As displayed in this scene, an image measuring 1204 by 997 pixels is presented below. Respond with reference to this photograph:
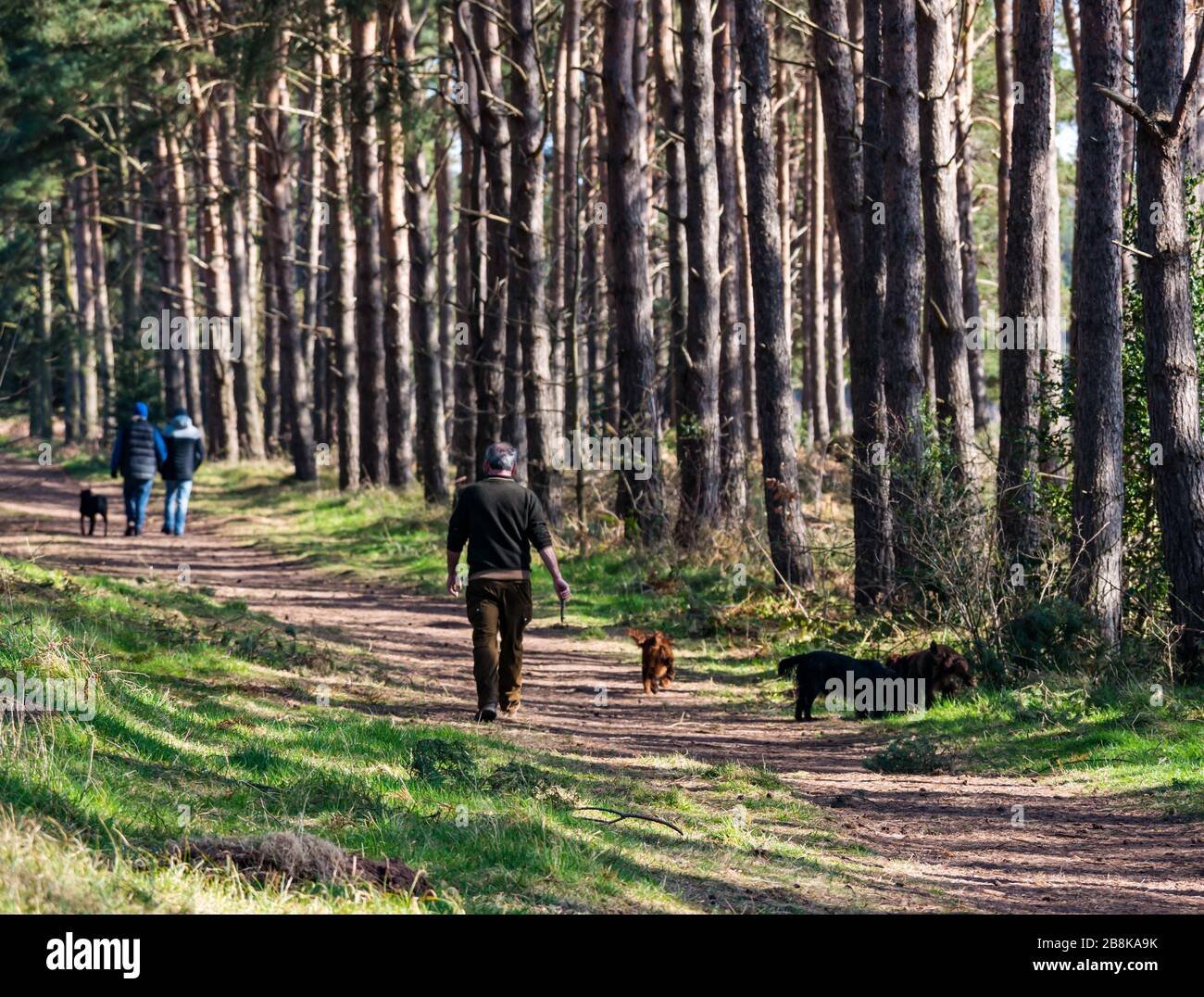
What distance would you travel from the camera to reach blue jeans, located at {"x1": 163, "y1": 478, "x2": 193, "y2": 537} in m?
23.2

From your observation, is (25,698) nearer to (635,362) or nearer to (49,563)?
(49,563)

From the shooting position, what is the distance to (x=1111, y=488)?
12109mm

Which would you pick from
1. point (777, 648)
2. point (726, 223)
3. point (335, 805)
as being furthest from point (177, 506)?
point (335, 805)

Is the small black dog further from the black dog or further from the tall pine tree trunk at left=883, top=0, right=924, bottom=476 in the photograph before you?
the black dog

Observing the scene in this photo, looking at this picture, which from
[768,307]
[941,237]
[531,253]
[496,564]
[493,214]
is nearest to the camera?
[496,564]

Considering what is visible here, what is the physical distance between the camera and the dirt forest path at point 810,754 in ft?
24.1

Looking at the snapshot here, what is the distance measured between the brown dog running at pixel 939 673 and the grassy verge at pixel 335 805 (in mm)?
2688

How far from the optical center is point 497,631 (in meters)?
11.1

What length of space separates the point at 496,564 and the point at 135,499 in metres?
14.3

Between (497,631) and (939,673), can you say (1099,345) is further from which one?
(497,631)

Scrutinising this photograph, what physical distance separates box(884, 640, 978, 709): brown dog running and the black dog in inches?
8.9

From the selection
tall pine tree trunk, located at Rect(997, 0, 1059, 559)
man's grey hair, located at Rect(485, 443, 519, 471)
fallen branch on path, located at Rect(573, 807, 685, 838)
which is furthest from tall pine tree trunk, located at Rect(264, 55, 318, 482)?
fallen branch on path, located at Rect(573, 807, 685, 838)

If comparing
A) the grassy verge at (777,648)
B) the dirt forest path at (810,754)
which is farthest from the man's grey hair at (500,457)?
the grassy verge at (777,648)

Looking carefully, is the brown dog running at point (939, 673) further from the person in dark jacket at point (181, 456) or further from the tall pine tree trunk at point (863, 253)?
the person in dark jacket at point (181, 456)
